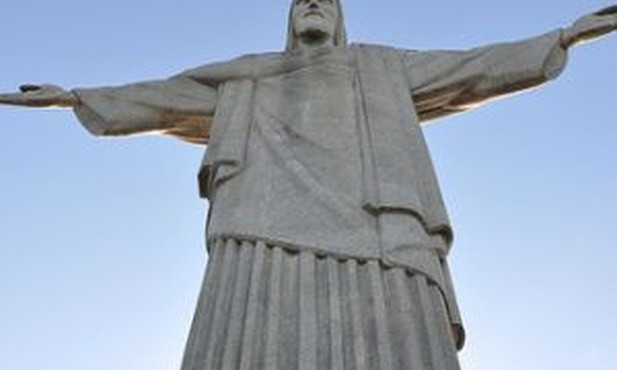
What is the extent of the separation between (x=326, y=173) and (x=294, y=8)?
3207 mm

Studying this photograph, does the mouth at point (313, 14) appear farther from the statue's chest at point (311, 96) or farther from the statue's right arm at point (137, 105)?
the statue's right arm at point (137, 105)

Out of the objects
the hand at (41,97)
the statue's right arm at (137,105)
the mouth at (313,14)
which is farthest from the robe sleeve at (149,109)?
the mouth at (313,14)

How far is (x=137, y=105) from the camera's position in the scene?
11.0 metres

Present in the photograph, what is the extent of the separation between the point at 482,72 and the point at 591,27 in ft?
3.57

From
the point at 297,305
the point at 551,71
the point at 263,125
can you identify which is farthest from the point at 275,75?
the point at 297,305

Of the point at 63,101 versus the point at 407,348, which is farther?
the point at 63,101

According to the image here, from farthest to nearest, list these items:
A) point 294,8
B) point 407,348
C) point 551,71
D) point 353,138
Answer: point 294,8 < point 551,71 < point 353,138 < point 407,348

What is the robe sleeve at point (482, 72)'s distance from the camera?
10703mm

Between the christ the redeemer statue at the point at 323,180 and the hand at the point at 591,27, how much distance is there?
2 cm

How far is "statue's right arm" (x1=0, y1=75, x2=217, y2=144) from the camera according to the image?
10.9 metres

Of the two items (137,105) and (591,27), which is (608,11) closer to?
(591,27)

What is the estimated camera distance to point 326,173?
9180mm

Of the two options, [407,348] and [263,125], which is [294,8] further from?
[407,348]

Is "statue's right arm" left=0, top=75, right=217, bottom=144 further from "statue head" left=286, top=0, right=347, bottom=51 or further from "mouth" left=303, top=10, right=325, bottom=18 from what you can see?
"mouth" left=303, top=10, right=325, bottom=18
